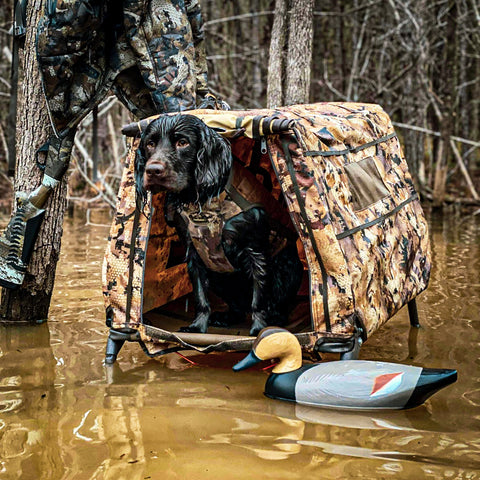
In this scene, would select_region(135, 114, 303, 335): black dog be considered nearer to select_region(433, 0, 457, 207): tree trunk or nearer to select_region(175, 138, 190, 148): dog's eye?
select_region(175, 138, 190, 148): dog's eye

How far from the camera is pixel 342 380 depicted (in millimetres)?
2996

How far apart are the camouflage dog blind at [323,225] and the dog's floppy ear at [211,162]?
64 mm

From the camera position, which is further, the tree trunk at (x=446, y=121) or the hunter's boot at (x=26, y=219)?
the tree trunk at (x=446, y=121)

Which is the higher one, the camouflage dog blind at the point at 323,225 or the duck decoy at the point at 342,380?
the camouflage dog blind at the point at 323,225

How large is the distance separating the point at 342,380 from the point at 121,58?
7.81ft

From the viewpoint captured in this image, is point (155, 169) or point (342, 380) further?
point (155, 169)

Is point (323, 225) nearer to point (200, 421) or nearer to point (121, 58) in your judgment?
point (200, 421)

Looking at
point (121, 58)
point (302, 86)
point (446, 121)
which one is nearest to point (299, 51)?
→ point (302, 86)

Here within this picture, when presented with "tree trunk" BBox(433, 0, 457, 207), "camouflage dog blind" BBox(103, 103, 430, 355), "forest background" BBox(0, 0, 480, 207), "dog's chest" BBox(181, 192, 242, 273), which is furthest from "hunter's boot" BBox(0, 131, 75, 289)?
"tree trunk" BBox(433, 0, 457, 207)

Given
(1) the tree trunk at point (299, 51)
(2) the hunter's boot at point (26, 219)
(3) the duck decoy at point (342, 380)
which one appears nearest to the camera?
(3) the duck decoy at point (342, 380)

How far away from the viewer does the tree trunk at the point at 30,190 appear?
14.6 feet

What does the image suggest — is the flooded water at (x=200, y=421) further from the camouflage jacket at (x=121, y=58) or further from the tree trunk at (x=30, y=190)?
the camouflage jacket at (x=121, y=58)

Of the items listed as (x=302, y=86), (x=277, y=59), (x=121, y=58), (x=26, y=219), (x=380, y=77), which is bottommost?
(x=26, y=219)


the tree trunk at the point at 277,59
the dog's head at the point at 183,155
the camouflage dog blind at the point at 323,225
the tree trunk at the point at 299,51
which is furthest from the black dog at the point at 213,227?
→ the tree trunk at the point at 277,59
